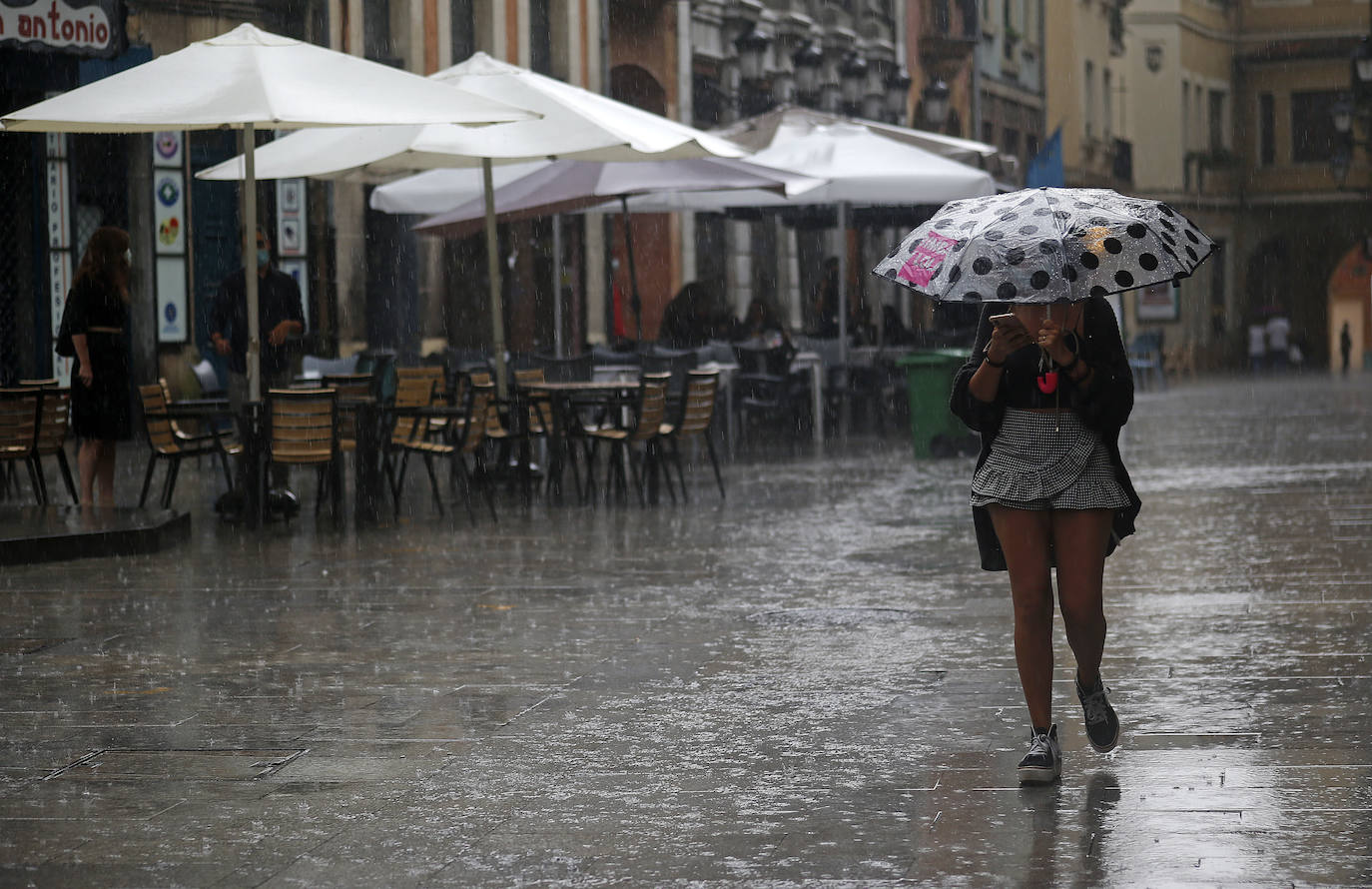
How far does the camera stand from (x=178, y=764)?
6.37 m

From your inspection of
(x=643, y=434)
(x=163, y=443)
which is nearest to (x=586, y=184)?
(x=643, y=434)

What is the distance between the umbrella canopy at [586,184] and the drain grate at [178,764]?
10.9 meters

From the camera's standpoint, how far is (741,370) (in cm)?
2102

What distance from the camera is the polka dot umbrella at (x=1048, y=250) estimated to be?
18.5 ft

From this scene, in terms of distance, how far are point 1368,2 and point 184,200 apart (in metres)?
44.6

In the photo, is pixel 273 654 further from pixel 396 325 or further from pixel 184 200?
pixel 396 325

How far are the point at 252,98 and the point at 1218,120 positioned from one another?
5103 centimetres

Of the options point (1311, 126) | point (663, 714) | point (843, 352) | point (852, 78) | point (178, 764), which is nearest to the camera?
point (178, 764)

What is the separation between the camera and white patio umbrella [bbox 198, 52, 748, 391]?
1478cm

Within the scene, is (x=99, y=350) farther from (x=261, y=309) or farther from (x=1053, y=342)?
(x=1053, y=342)

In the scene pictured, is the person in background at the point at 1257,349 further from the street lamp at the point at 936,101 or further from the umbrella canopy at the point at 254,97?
the umbrella canopy at the point at 254,97

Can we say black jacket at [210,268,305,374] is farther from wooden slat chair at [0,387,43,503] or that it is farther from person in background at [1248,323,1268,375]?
person in background at [1248,323,1268,375]

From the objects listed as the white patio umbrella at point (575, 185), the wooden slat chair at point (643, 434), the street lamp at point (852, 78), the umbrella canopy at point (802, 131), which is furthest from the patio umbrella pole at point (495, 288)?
the street lamp at point (852, 78)

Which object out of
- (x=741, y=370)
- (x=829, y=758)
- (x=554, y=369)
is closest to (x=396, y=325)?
(x=741, y=370)
